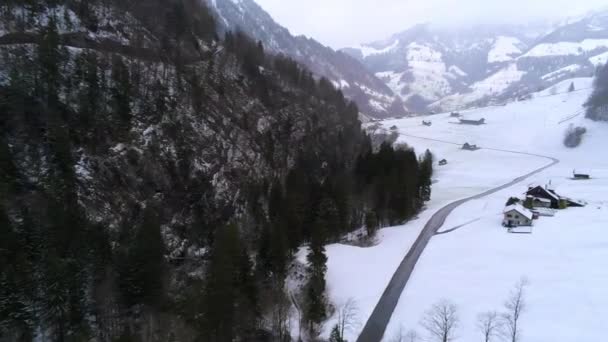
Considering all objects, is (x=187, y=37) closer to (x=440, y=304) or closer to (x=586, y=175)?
(x=440, y=304)

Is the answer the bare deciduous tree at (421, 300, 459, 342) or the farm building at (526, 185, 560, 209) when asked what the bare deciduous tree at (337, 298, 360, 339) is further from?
the farm building at (526, 185, 560, 209)

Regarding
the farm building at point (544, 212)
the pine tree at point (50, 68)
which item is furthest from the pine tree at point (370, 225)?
the pine tree at point (50, 68)

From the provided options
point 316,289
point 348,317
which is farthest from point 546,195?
point 316,289

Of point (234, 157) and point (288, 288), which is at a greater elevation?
point (234, 157)

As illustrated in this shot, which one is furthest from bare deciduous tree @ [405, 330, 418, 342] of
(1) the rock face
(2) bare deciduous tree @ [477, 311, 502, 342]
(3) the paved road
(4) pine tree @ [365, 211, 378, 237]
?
(4) pine tree @ [365, 211, 378, 237]

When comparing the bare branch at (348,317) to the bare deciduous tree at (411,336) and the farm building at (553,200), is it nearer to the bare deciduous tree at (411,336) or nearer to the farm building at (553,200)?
the bare deciduous tree at (411,336)

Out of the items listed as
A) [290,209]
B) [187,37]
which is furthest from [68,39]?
[290,209]

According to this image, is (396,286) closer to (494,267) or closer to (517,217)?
(494,267)
